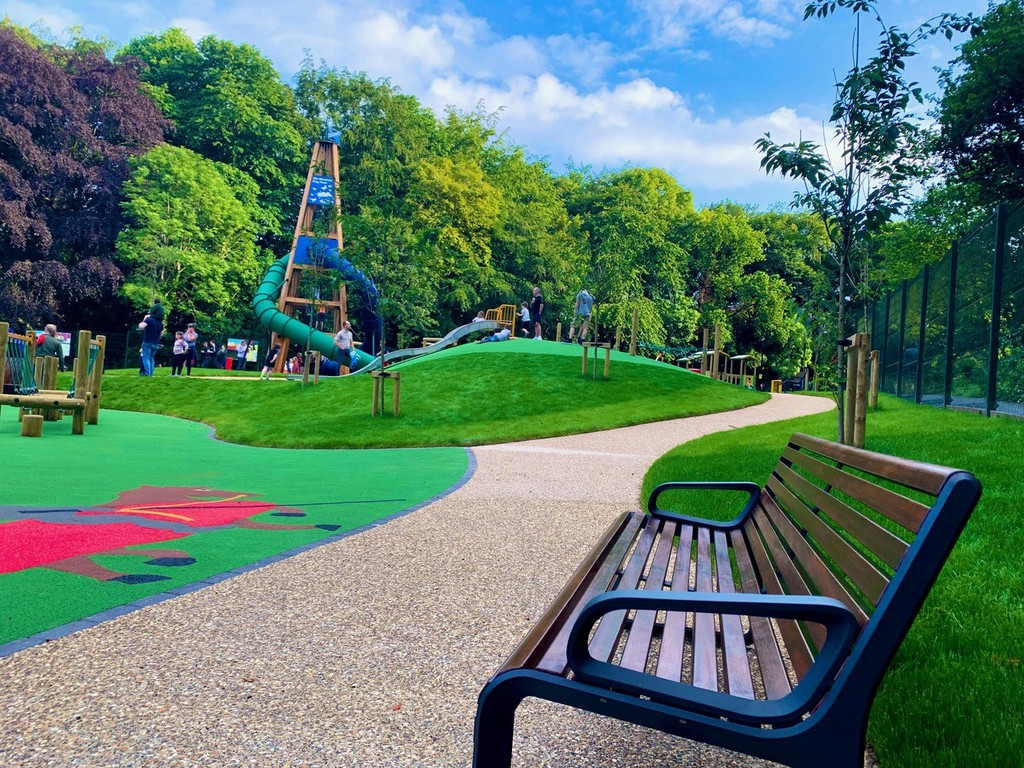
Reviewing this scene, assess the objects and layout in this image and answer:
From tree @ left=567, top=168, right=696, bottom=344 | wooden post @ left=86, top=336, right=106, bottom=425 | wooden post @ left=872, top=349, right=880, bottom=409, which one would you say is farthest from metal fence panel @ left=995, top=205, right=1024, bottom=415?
tree @ left=567, top=168, right=696, bottom=344

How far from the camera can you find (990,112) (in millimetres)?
25344

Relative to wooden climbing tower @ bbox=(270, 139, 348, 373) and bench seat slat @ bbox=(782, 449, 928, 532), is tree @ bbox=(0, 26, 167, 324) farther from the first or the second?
bench seat slat @ bbox=(782, 449, 928, 532)

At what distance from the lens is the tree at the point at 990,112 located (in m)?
24.0

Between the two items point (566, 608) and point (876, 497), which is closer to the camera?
point (876, 497)

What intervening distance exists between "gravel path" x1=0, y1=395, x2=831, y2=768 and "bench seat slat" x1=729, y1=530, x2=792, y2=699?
0.48 m

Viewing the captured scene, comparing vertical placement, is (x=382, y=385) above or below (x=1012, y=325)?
below

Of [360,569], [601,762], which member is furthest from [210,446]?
[601,762]

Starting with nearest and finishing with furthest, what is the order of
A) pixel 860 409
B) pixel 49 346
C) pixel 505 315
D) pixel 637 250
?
pixel 860 409 < pixel 49 346 < pixel 505 315 < pixel 637 250

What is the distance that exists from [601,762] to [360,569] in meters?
2.66

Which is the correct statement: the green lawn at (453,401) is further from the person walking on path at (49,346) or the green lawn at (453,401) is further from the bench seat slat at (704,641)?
the bench seat slat at (704,641)

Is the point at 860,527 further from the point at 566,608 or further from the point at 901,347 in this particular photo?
the point at 901,347

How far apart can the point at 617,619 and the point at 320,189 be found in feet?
96.2

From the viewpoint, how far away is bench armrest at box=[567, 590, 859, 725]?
6.03 feet

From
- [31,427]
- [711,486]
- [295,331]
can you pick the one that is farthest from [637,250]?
[711,486]
